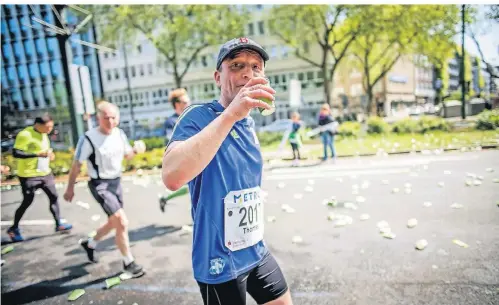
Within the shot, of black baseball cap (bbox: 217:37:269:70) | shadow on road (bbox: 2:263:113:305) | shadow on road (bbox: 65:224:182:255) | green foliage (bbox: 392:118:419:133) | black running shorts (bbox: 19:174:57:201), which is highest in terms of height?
black baseball cap (bbox: 217:37:269:70)

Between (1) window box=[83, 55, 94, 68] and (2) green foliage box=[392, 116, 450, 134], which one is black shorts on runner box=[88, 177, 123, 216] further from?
(1) window box=[83, 55, 94, 68]

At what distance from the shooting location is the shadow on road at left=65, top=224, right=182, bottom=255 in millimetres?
4734

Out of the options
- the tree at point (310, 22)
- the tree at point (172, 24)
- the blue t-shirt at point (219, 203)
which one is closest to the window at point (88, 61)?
the tree at point (172, 24)

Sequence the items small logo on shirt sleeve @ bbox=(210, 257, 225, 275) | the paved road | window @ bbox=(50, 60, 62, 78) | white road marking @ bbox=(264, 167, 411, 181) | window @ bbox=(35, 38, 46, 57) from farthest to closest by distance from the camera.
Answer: window @ bbox=(50, 60, 62, 78)
window @ bbox=(35, 38, 46, 57)
white road marking @ bbox=(264, 167, 411, 181)
the paved road
small logo on shirt sleeve @ bbox=(210, 257, 225, 275)

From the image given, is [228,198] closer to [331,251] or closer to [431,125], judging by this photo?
[331,251]

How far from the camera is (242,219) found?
1.74 metres

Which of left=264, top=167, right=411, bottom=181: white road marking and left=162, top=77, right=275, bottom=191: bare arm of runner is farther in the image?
left=264, top=167, right=411, bottom=181: white road marking

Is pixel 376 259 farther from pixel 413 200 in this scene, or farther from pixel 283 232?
pixel 413 200

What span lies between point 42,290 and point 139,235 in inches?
66.1

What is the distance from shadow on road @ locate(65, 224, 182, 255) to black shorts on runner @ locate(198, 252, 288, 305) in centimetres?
359

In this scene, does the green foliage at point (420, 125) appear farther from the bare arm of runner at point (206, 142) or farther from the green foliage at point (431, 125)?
the bare arm of runner at point (206, 142)

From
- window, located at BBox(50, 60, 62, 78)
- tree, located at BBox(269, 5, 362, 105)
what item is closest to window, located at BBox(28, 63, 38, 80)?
window, located at BBox(50, 60, 62, 78)

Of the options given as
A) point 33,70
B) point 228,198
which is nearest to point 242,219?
point 228,198
